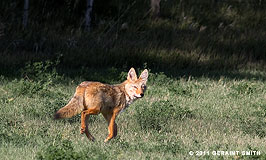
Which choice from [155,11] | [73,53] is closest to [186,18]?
[155,11]

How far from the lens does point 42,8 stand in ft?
67.3

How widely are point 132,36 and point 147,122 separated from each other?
8.80 metres

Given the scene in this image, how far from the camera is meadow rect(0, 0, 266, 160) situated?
825cm

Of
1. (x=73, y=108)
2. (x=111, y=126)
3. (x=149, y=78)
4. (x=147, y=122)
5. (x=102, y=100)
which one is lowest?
(x=149, y=78)

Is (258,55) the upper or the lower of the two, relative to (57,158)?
lower

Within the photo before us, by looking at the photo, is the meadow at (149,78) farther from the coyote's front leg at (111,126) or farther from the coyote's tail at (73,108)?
the coyote's tail at (73,108)

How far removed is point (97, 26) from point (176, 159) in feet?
40.9

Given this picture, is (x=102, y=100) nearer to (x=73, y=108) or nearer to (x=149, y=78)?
(x=73, y=108)

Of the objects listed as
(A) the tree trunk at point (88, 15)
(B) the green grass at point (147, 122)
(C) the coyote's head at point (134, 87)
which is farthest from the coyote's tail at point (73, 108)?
(A) the tree trunk at point (88, 15)

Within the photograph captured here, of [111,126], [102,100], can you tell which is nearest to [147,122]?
[111,126]

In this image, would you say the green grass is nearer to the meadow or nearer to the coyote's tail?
the meadow

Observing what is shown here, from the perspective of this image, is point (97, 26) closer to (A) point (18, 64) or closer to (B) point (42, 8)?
(B) point (42, 8)

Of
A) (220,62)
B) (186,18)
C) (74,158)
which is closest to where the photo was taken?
(74,158)

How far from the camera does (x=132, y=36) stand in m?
18.4
